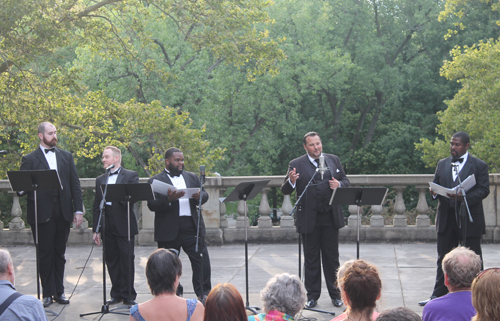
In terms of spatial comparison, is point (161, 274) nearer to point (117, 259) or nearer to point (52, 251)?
point (117, 259)

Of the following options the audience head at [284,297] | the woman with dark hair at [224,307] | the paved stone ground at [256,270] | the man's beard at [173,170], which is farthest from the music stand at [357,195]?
the woman with dark hair at [224,307]

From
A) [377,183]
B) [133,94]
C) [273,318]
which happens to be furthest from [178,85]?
[273,318]

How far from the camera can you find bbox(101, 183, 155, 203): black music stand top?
6430 millimetres

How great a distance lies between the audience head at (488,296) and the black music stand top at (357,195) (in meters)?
3.38

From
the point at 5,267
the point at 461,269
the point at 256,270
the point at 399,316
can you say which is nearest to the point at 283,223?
the point at 256,270

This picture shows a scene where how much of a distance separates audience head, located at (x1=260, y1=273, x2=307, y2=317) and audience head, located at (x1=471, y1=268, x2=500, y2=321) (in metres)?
1.20

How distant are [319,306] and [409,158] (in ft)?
98.8

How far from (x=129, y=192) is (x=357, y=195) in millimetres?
2583

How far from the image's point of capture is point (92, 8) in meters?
14.7

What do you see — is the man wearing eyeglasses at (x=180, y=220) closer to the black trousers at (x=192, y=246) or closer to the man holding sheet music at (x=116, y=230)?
the black trousers at (x=192, y=246)

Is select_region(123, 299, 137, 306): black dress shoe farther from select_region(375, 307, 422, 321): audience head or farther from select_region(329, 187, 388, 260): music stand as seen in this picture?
select_region(375, 307, 422, 321): audience head

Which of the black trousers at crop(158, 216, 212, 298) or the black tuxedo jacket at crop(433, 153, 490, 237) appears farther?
the black trousers at crop(158, 216, 212, 298)

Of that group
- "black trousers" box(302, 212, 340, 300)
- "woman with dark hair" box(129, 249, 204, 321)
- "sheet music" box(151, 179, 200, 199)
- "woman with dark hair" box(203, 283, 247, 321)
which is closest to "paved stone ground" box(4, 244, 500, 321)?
"black trousers" box(302, 212, 340, 300)

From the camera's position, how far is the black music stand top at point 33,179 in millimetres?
6418
